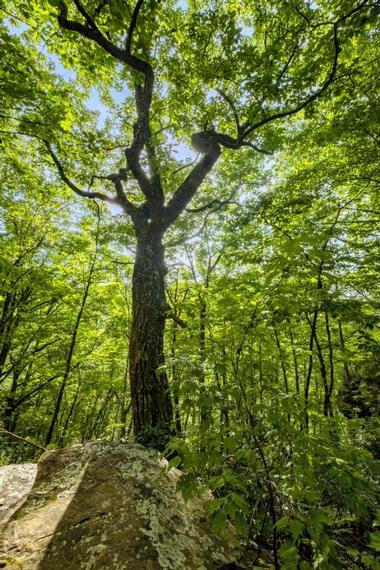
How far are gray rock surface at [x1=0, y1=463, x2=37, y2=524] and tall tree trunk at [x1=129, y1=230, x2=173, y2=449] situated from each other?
114 centimetres

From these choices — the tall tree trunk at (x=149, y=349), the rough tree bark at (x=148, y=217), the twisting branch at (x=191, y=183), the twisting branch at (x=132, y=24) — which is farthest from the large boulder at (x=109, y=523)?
the twisting branch at (x=132, y=24)

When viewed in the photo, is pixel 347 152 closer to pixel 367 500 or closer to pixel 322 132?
pixel 322 132

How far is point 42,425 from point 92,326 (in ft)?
33.1

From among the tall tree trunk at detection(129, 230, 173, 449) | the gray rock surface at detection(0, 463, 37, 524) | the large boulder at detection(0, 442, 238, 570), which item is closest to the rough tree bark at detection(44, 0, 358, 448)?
the tall tree trunk at detection(129, 230, 173, 449)

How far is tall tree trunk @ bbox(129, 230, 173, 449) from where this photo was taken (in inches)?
130

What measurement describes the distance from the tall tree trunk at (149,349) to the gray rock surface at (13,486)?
114 cm

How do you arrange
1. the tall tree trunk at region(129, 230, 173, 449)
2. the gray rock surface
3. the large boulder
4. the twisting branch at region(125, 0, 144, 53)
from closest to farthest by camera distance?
the large boulder
the gray rock surface
the tall tree trunk at region(129, 230, 173, 449)
the twisting branch at region(125, 0, 144, 53)

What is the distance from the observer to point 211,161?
5.17 m

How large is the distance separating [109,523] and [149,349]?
1.99 meters

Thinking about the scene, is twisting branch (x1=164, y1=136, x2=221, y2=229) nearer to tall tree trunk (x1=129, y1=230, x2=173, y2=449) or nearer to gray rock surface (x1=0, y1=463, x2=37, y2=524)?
tall tree trunk (x1=129, y1=230, x2=173, y2=449)

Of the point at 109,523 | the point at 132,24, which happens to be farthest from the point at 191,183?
the point at 109,523

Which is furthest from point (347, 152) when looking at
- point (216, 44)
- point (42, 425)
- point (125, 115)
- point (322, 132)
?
point (42, 425)

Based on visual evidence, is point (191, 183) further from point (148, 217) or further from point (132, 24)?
point (132, 24)

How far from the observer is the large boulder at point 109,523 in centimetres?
159
